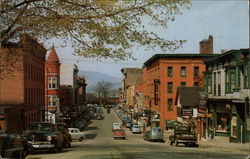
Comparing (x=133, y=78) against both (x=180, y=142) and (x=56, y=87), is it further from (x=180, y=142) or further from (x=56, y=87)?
(x=180, y=142)

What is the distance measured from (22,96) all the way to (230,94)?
88.5ft

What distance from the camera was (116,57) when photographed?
15.0 metres

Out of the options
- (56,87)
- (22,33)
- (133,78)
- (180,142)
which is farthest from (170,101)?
(133,78)

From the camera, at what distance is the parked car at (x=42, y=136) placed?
1884cm

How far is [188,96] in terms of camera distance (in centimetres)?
5353

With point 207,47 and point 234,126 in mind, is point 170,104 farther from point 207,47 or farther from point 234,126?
point 234,126

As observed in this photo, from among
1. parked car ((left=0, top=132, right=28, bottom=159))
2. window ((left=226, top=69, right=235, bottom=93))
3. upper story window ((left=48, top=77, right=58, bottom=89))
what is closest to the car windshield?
parked car ((left=0, top=132, right=28, bottom=159))

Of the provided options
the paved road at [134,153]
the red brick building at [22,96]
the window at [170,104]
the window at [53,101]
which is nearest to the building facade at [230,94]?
the paved road at [134,153]

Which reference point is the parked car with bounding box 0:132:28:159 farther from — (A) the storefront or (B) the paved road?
(A) the storefront

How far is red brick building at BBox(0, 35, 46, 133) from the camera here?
37.8 m

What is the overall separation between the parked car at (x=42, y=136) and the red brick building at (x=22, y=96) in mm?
8894

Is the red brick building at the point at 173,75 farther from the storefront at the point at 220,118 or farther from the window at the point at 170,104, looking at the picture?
the storefront at the point at 220,118

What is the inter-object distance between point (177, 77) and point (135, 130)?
12317 mm

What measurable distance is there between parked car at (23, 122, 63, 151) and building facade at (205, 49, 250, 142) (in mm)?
14866
